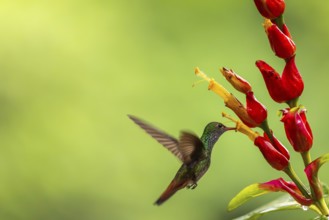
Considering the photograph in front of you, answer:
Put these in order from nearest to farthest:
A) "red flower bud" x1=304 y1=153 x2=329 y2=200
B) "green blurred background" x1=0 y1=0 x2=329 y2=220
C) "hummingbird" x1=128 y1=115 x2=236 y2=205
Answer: "red flower bud" x1=304 y1=153 x2=329 y2=200, "hummingbird" x1=128 y1=115 x2=236 y2=205, "green blurred background" x1=0 y1=0 x2=329 y2=220

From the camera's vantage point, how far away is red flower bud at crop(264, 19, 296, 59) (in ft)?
6.07

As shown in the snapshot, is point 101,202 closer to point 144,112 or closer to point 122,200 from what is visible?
point 122,200

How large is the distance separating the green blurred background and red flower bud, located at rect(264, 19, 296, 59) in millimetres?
2964

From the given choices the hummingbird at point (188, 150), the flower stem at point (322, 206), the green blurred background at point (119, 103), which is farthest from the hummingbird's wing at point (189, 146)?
the green blurred background at point (119, 103)

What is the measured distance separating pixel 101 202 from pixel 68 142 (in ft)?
1.74

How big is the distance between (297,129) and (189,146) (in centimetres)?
30

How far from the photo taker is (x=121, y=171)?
5016mm

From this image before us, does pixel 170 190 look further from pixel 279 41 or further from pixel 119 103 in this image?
pixel 119 103

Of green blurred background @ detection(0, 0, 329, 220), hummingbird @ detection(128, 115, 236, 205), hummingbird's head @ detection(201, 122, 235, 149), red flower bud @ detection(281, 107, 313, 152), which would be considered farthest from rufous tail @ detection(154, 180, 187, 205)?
green blurred background @ detection(0, 0, 329, 220)

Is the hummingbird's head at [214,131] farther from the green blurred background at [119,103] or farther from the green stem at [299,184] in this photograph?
the green blurred background at [119,103]

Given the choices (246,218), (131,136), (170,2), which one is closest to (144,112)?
(131,136)

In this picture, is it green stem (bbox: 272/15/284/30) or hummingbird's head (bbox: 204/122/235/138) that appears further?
hummingbird's head (bbox: 204/122/235/138)

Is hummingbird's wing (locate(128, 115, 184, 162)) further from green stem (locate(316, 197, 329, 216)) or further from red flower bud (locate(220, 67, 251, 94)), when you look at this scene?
green stem (locate(316, 197, 329, 216))

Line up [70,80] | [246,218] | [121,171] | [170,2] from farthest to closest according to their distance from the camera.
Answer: [170,2] < [70,80] < [121,171] < [246,218]
